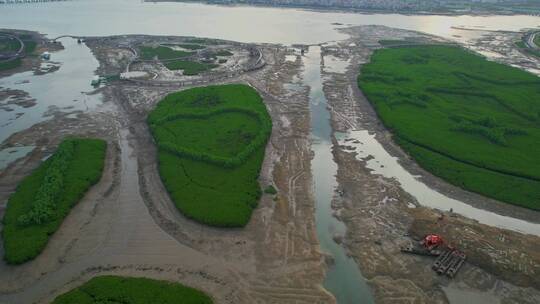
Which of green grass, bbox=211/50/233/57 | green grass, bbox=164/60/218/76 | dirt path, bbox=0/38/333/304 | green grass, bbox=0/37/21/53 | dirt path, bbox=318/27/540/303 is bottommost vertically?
dirt path, bbox=318/27/540/303

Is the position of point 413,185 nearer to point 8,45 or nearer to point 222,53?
point 222,53

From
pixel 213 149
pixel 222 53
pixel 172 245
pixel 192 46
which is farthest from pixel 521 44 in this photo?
pixel 172 245

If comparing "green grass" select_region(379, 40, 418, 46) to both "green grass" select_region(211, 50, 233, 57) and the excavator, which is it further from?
the excavator

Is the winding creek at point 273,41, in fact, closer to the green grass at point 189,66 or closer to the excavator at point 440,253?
the excavator at point 440,253

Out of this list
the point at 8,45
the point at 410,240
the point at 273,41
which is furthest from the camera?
the point at 273,41

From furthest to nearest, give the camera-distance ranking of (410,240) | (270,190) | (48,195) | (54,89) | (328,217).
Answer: (54,89), (270,190), (328,217), (48,195), (410,240)

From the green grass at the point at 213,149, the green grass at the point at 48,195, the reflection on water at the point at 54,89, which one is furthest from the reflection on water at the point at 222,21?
the green grass at the point at 48,195

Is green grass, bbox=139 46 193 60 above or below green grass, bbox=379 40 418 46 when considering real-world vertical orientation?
above

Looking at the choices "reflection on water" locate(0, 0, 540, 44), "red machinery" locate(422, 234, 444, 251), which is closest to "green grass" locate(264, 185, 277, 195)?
"red machinery" locate(422, 234, 444, 251)
